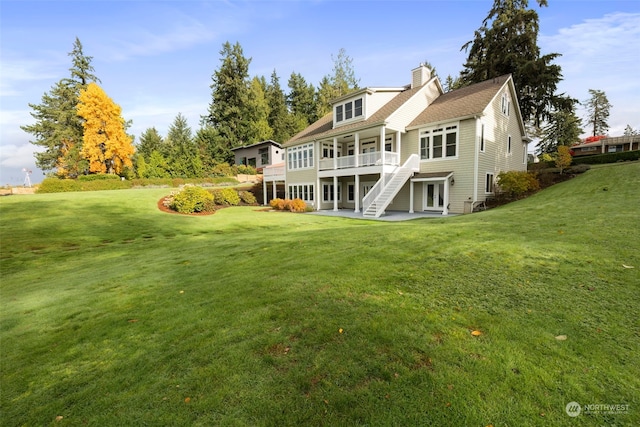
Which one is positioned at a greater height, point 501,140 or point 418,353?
point 501,140

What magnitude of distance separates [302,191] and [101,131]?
93.4 ft

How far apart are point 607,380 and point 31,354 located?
20.8 ft

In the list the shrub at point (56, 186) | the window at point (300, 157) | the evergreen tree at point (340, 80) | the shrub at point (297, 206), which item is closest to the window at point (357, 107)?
the window at point (300, 157)

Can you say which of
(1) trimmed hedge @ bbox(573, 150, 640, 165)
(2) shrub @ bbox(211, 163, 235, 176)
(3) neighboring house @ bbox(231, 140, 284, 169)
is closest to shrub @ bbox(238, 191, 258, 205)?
(2) shrub @ bbox(211, 163, 235, 176)

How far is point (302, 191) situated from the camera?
2622 cm

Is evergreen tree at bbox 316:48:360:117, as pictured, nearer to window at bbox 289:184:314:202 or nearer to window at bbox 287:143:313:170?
window at bbox 287:143:313:170

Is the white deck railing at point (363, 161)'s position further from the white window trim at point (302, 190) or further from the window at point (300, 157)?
the white window trim at point (302, 190)

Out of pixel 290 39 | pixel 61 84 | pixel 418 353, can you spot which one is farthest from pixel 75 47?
pixel 418 353

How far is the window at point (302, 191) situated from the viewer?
2553cm

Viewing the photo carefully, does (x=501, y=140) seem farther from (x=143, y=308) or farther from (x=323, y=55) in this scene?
(x=323, y=55)

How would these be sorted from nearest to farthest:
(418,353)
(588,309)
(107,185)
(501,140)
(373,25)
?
1. (418,353)
2. (588,309)
3. (373,25)
4. (501,140)
5. (107,185)

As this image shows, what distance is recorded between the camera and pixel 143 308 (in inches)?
192

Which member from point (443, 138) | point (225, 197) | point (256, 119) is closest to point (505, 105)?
point (443, 138)

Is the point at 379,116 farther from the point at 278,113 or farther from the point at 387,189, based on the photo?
the point at 278,113
